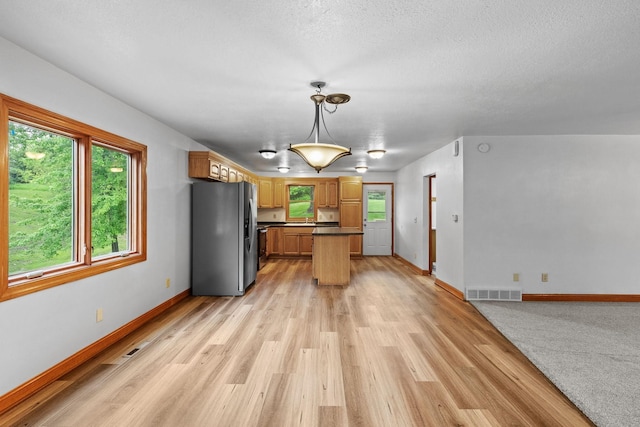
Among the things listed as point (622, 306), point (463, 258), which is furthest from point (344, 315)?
point (622, 306)

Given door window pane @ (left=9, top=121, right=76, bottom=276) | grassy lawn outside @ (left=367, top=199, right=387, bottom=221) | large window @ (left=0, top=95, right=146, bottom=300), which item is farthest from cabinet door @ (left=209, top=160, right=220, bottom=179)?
grassy lawn outside @ (left=367, top=199, right=387, bottom=221)

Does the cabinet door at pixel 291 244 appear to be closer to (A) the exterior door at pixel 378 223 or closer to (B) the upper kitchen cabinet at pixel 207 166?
(A) the exterior door at pixel 378 223

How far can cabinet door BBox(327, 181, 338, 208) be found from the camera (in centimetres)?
915

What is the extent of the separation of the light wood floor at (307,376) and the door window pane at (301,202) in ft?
17.5

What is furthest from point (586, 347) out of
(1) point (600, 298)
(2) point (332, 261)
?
(2) point (332, 261)

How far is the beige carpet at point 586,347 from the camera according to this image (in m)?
2.24

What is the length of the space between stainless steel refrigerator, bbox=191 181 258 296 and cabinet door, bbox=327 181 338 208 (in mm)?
4354

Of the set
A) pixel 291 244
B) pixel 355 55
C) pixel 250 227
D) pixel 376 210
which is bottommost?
pixel 291 244

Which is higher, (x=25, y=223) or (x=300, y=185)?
(x=300, y=185)

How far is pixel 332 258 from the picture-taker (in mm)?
5766

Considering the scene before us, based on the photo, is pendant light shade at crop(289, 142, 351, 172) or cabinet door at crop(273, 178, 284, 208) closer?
pendant light shade at crop(289, 142, 351, 172)

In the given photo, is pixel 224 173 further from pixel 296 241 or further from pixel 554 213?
pixel 554 213

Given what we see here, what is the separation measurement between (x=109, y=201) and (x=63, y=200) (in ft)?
2.01

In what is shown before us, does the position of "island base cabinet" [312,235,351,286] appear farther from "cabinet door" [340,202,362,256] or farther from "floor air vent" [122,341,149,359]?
"cabinet door" [340,202,362,256]
